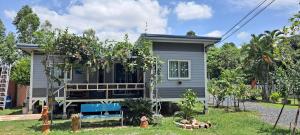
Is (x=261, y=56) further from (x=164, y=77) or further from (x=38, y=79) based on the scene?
(x=38, y=79)

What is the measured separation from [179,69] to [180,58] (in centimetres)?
59

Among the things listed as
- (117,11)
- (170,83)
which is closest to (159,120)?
(170,83)

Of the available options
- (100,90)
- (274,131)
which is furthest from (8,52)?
(274,131)

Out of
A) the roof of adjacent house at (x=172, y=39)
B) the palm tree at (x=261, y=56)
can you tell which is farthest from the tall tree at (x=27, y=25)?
the palm tree at (x=261, y=56)

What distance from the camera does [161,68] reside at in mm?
15328

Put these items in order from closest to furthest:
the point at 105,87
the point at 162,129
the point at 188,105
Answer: the point at 162,129 < the point at 188,105 < the point at 105,87

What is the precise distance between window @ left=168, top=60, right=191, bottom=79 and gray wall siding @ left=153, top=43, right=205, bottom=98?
19 centimetres

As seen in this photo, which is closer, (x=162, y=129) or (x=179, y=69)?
(x=162, y=129)

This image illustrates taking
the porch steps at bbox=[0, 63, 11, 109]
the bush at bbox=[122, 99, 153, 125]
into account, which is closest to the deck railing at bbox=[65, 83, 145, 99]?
the bush at bbox=[122, 99, 153, 125]

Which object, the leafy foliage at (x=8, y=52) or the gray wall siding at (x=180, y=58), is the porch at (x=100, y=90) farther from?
the leafy foliage at (x=8, y=52)

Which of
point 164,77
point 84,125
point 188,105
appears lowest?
point 84,125

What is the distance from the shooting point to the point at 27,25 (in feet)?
121

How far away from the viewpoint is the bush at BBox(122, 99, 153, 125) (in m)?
12.5

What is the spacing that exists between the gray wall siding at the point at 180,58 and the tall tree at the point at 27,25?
86.0 ft
